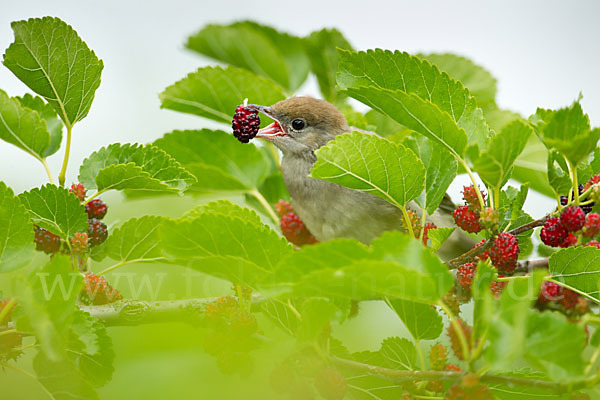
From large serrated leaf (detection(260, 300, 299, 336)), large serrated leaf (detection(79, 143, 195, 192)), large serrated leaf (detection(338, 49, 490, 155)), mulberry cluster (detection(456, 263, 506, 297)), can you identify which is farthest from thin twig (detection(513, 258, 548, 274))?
large serrated leaf (detection(79, 143, 195, 192))

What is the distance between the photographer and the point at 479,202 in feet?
4.96

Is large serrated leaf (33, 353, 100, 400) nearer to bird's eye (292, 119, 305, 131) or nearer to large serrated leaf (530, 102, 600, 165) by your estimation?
large serrated leaf (530, 102, 600, 165)

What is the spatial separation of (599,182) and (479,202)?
28cm

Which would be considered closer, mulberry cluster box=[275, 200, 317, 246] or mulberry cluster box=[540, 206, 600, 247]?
mulberry cluster box=[540, 206, 600, 247]

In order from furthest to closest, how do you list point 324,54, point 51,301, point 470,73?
point 324,54 < point 470,73 < point 51,301

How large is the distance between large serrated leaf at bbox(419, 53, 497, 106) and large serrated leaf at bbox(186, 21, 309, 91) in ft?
2.14

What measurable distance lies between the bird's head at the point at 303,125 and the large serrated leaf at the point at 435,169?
1197mm

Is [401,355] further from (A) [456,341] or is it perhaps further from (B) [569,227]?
(B) [569,227]

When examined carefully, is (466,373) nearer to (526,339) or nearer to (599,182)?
(526,339)

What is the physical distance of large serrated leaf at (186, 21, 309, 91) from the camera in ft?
9.28

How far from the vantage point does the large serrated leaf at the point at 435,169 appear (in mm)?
1544

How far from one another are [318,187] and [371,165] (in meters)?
1.34

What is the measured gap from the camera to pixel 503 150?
Result: 3.94 ft

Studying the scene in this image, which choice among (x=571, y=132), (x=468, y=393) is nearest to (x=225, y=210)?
(x=468, y=393)
